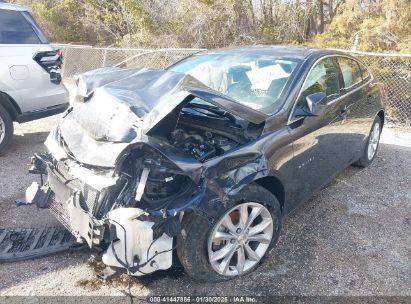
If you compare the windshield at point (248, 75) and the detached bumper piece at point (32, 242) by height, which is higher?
the windshield at point (248, 75)

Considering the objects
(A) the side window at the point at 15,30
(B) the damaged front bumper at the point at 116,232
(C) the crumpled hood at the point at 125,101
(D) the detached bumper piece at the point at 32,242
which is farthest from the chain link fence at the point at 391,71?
(B) the damaged front bumper at the point at 116,232

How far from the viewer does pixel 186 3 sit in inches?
413

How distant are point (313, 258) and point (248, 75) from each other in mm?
1729

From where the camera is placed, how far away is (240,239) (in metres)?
2.71

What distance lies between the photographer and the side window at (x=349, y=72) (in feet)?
13.0

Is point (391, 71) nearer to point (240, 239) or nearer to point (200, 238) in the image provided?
point (240, 239)

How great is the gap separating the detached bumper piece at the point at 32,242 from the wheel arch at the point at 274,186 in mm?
1595

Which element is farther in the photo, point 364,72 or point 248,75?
point 364,72

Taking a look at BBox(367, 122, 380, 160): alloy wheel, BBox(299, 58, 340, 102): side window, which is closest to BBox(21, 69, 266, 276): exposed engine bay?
BBox(299, 58, 340, 102): side window

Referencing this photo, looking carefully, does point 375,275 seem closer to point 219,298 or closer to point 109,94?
point 219,298

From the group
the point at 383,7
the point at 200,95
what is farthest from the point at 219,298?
the point at 383,7

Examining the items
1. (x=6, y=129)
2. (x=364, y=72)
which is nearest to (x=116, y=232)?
(x=6, y=129)

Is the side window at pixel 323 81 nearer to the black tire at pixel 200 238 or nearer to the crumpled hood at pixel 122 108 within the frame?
the crumpled hood at pixel 122 108

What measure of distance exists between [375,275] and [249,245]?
3.40ft
